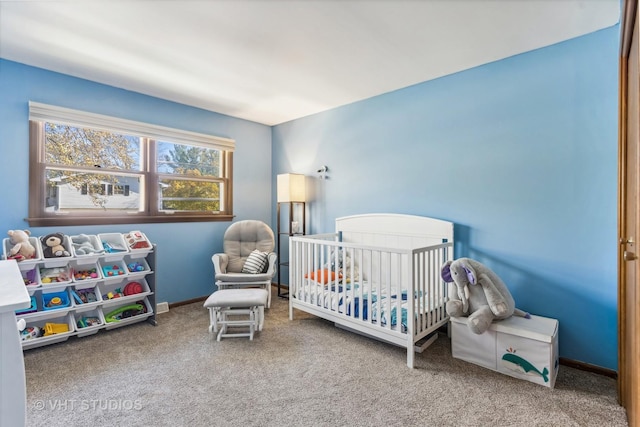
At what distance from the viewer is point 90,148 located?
3016 mm

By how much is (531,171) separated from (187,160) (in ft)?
11.8

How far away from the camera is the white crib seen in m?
2.22

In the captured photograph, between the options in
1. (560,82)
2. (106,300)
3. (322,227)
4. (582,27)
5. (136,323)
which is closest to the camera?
(582,27)

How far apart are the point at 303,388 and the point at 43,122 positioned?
10.5 feet

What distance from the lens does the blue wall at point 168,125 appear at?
2.55m

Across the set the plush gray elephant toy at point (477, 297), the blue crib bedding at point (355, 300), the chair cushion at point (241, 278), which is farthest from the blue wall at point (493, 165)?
the blue crib bedding at point (355, 300)

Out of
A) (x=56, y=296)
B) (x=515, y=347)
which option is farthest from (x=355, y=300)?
(x=56, y=296)

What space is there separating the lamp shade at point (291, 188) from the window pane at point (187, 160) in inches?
35.2

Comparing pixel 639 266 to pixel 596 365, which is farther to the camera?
pixel 596 365

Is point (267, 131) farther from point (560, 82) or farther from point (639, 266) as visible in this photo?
point (639, 266)

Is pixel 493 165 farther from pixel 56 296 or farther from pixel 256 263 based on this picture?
pixel 56 296

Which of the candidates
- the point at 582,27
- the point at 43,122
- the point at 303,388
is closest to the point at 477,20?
the point at 582,27

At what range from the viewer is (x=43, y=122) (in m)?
2.72

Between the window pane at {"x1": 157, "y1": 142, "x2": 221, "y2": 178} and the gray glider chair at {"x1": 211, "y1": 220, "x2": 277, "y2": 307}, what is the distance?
0.82 meters
